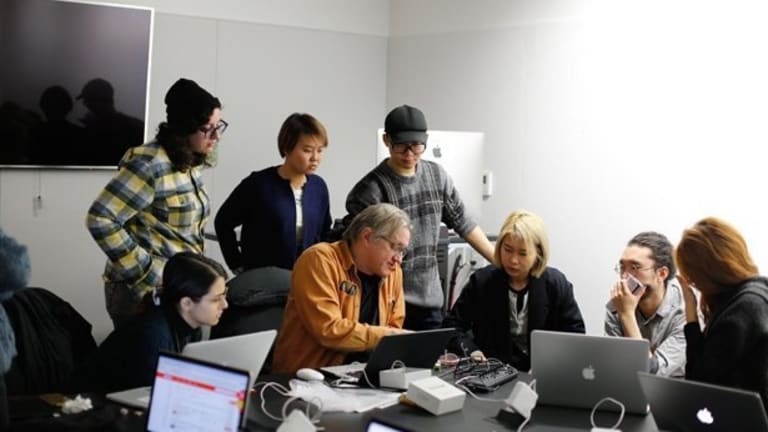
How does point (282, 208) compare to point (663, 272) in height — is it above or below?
above

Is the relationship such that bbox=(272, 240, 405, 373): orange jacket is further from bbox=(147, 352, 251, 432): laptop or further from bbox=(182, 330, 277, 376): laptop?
bbox=(147, 352, 251, 432): laptop

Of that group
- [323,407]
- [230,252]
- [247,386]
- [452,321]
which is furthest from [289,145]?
[247,386]

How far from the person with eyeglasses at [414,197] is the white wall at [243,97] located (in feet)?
6.27

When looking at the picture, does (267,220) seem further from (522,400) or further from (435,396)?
(522,400)

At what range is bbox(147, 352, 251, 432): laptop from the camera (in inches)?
87.6

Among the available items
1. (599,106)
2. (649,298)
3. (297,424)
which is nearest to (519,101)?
(599,106)

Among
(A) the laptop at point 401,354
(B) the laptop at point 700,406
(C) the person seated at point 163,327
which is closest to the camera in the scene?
(B) the laptop at point 700,406

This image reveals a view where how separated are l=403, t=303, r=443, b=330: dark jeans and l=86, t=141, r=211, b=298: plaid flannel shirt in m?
0.97

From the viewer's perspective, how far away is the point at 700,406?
2.35 m

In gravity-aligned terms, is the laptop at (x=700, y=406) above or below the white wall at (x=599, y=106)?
below

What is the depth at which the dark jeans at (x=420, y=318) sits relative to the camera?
388 cm

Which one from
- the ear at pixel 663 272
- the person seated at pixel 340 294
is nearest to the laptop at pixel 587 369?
the person seated at pixel 340 294

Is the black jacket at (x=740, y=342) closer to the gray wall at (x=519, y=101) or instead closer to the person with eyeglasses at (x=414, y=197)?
the person with eyeglasses at (x=414, y=197)

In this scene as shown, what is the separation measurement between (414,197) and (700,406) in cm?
Result: 176
